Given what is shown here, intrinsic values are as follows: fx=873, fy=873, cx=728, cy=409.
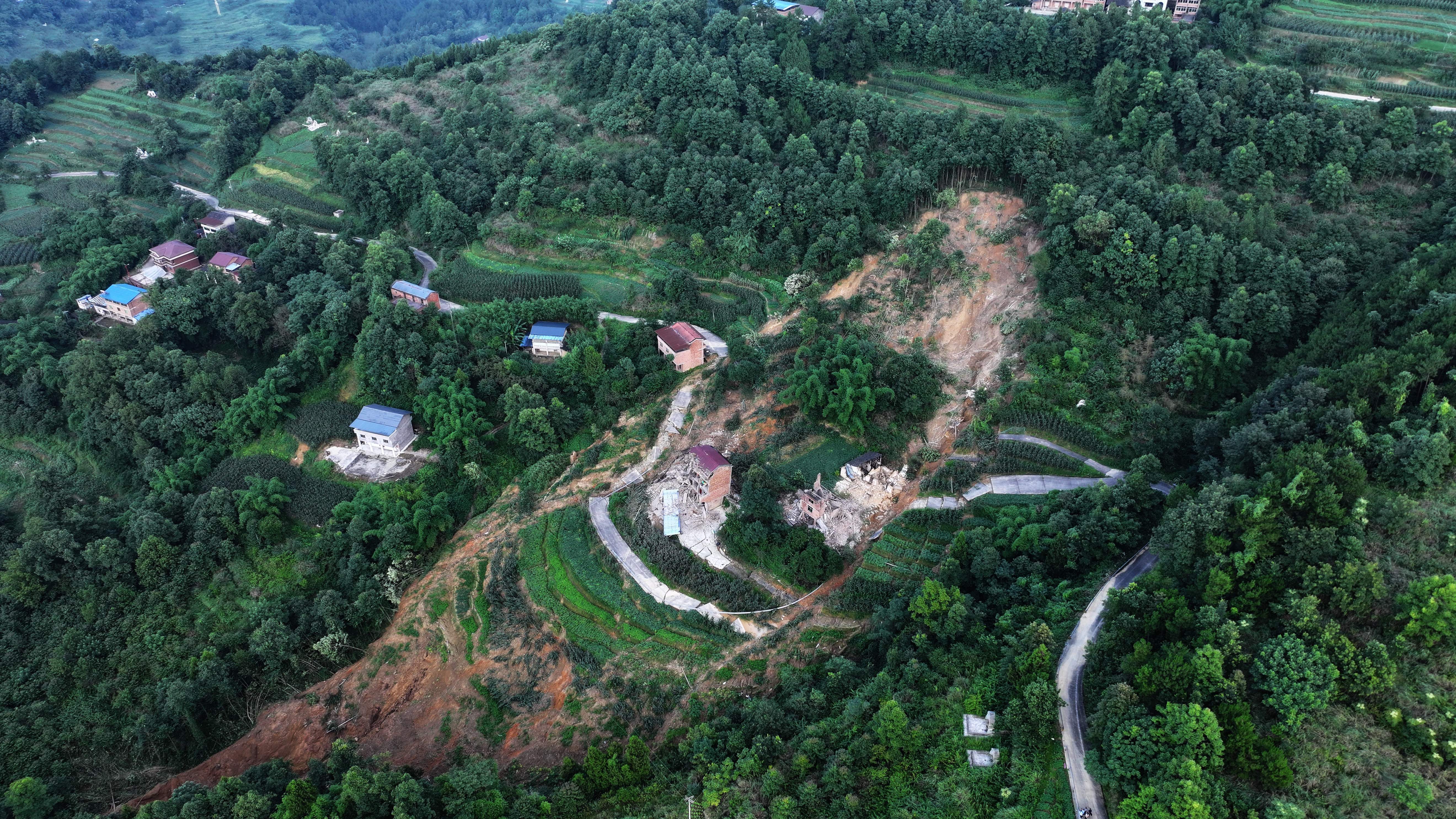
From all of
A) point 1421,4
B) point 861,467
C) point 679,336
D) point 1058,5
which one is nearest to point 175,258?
point 679,336

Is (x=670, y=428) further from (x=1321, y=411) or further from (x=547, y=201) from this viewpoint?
(x=1321, y=411)

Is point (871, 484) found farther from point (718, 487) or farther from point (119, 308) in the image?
point (119, 308)

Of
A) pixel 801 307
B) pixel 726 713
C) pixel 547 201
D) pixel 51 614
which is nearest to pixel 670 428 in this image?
pixel 801 307

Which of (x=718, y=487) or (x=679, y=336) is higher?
(x=679, y=336)

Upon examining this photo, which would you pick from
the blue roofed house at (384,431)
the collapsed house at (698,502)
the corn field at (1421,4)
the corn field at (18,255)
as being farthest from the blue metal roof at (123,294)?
the corn field at (1421,4)

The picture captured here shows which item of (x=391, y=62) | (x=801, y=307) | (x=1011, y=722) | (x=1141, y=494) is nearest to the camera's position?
(x=1011, y=722)
